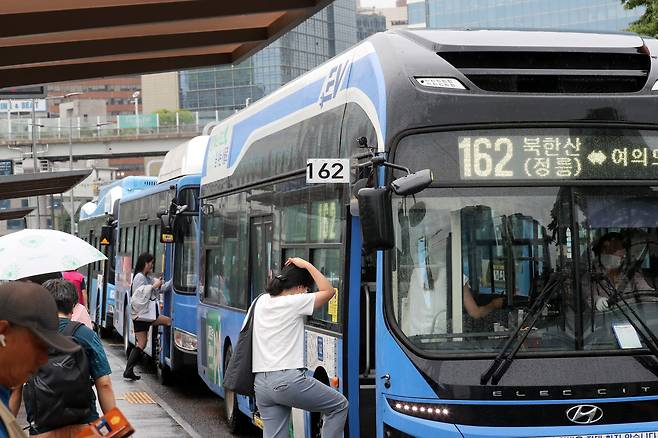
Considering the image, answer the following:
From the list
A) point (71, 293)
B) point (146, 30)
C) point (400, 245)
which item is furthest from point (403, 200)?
point (146, 30)

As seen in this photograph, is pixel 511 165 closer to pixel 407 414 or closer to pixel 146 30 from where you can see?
pixel 407 414

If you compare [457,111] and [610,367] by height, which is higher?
[457,111]

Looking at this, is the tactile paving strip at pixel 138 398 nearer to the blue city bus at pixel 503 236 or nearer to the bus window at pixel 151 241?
the bus window at pixel 151 241

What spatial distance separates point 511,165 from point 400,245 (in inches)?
31.8

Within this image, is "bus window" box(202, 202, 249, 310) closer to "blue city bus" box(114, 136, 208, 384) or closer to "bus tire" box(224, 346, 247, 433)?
"bus tire" box(224, 346, 247, 433)

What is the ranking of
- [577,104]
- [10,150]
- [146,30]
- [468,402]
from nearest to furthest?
[468,402] → [577,104] → [146,30] → [10,150]

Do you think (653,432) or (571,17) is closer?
(653,432)

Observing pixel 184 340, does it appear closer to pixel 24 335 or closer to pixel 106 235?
pixel 106 235

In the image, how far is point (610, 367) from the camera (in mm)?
7191

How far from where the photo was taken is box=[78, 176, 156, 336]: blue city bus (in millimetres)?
27531

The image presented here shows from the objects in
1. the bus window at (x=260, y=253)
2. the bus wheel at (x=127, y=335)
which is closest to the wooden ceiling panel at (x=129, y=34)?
the bus window at (x=260, y=253)

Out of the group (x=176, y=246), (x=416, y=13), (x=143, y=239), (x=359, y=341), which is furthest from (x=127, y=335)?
(x=416, y=13)

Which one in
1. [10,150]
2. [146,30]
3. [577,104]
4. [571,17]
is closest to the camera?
[577,104]

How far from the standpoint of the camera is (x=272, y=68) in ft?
559
